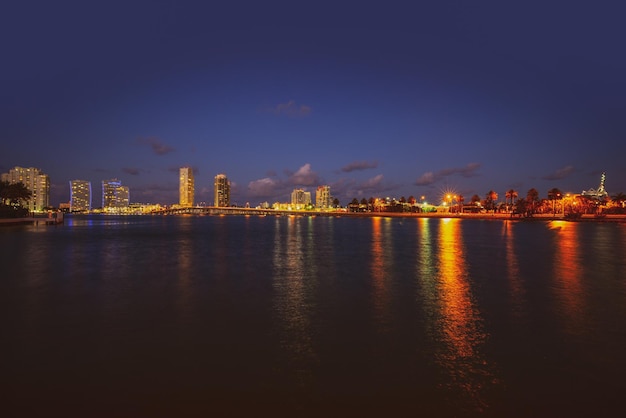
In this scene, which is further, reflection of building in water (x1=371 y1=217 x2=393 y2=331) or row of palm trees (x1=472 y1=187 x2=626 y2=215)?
row of palm trees (x1=472 y1=187 x2=626 y2=215)

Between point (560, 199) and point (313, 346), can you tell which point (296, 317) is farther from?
point (560, 199)

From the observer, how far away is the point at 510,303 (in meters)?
15.9

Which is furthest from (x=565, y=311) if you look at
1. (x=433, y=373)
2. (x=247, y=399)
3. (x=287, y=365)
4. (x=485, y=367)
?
(x=247, y=399)

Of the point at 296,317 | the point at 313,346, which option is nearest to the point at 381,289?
the point at 296,317

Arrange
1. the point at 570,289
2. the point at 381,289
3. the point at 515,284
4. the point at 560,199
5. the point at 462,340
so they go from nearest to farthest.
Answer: the point at 462,340, the point at 381,289, the point at 570,289, the point at 515,284, the point at 560,199

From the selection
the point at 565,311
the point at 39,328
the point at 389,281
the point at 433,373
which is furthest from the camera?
the point at 389,281

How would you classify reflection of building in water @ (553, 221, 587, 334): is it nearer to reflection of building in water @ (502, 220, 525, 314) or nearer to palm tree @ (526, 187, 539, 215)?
reflection of building in water @ (502, 220, 525, 314)

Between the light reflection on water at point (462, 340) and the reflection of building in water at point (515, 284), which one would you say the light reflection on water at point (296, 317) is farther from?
the reflection of building in water at point (515, 284)

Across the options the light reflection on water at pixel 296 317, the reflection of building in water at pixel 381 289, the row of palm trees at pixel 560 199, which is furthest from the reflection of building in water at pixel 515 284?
the row of palm trees at pixel 560 199

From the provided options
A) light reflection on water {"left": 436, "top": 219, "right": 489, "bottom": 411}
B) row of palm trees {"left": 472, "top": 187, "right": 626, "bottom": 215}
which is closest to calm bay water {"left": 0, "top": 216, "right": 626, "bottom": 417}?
light reflection on water {"left": 436, "top": 219, "right": 489, "bottom": 411}

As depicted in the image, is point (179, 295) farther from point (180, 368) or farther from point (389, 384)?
point (389, 384)

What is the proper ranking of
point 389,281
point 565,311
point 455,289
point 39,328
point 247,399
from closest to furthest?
point 247,399 < point 39,328 < point 565,311 < point 455,289 < point 389,281

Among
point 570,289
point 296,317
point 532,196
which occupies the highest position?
point 532,196

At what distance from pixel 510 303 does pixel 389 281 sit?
21.4 feet
